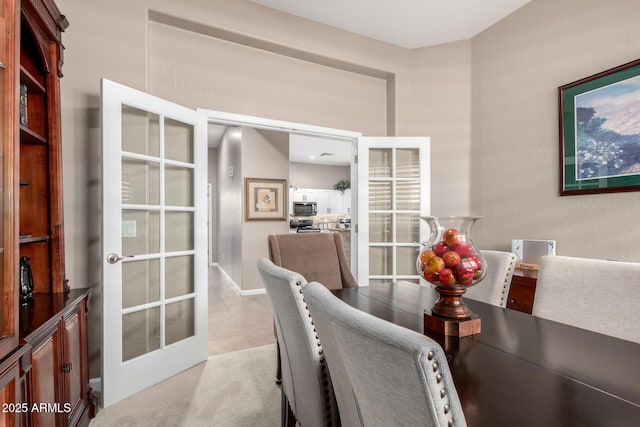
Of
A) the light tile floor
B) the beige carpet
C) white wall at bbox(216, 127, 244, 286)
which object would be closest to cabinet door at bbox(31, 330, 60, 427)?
the beige carpet

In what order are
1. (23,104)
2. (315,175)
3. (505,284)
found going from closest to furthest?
1. (23,104)
2. (505,284)
3. (315,175)

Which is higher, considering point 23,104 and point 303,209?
point 23,104

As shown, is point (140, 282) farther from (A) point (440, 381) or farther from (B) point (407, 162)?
(B) point (407, 162)

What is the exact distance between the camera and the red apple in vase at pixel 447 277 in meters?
1.15

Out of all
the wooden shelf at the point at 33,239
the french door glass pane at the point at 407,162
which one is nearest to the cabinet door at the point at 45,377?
the wooden shelf at the point at 33,239

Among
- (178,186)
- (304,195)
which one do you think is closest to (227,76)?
(178,186)

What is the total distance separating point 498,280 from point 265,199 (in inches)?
153

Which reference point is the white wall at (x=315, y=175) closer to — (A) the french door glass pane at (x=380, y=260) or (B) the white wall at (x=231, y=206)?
(B) the white wall at (x=231, y=206)

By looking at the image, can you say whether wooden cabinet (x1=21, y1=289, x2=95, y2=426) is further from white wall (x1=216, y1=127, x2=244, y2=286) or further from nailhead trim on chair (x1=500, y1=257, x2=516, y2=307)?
white wall (x1=216, y1=127, x2=244, y2=286)

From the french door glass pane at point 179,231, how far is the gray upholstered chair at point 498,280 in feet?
6.75

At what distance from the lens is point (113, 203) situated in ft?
6.63

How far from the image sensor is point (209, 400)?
2039 mm

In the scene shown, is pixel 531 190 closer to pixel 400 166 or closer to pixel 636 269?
pixel 400 166

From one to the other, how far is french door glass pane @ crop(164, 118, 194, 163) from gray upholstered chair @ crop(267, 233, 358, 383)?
972 mm
